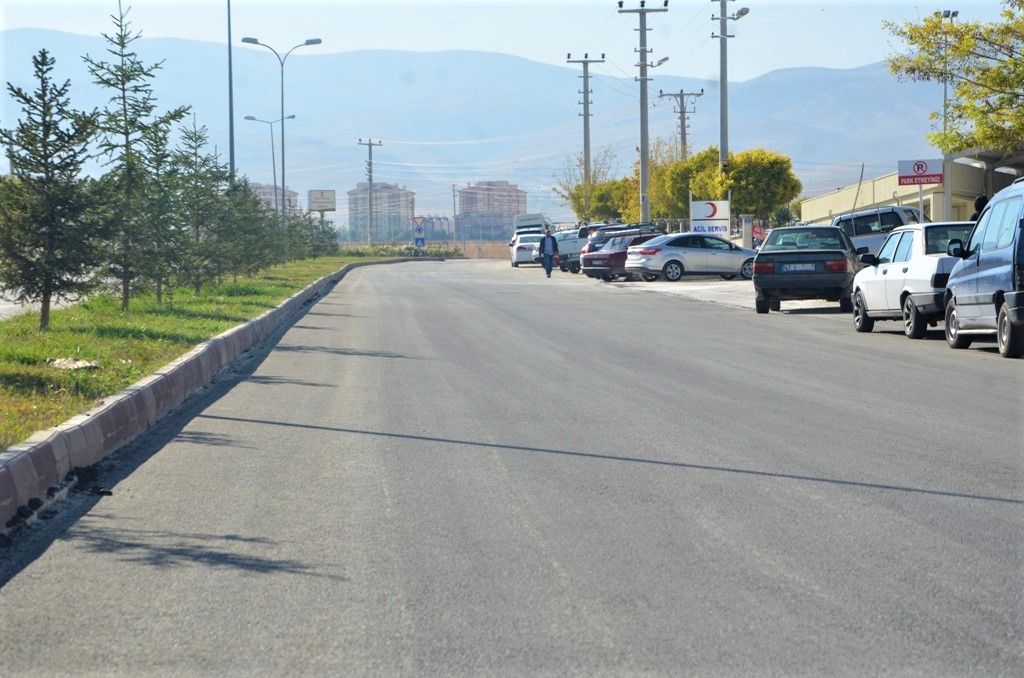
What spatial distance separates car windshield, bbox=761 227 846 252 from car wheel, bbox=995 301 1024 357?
10.1 m

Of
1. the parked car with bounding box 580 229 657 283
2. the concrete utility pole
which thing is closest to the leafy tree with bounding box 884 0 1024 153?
the parked car with bounding box 580 229 657 283

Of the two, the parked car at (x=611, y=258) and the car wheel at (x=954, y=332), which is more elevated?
the parked car at (x=611, y=258)

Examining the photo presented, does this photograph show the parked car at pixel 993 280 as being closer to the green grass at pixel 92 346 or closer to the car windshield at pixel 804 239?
the car windshield at pixel 804 239

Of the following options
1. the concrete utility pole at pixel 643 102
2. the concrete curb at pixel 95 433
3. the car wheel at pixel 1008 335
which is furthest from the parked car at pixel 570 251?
the concrete curb at pixel 95 433

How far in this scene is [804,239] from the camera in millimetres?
25781

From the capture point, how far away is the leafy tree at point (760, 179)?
2229 inches

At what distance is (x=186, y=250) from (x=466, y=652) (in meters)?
20.6

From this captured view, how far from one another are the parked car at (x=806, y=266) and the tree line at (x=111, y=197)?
10.9 metres

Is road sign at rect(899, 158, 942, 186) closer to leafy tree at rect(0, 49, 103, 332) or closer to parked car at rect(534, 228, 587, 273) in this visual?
leafy tree at rect(0, 49, 103, 332)

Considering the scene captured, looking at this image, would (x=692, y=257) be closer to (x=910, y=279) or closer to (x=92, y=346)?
(x=910, y=279)

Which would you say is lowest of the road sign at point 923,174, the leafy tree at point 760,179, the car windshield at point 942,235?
the car windshield at point 942,235

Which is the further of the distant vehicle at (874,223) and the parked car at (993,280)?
the distant vehicle at (874,223)

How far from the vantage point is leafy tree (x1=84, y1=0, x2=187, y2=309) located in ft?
67.7

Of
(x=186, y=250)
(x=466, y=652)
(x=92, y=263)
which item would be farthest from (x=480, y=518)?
(x=186, y=250)
